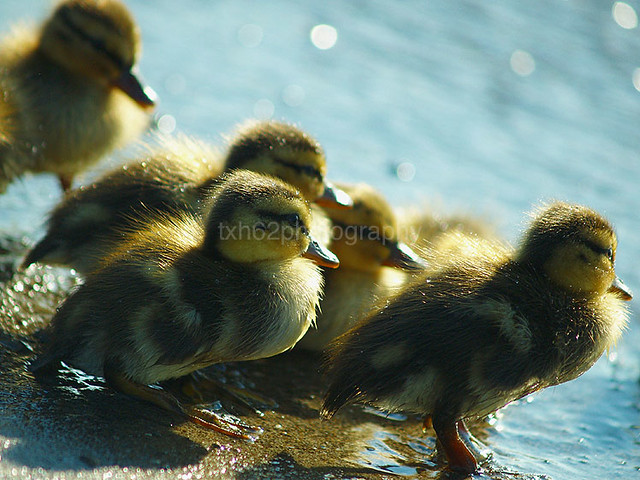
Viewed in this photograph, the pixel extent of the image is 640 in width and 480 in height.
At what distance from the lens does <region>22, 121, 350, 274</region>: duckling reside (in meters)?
3.12

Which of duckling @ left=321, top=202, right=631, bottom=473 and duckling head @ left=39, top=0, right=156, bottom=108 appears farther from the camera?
→ duckling head @ left=39, top=0, right=156, bottom=108

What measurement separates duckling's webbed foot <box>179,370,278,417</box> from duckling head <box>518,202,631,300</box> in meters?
1.03

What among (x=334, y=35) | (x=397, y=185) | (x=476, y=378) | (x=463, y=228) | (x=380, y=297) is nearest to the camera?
(x=476, y=378)

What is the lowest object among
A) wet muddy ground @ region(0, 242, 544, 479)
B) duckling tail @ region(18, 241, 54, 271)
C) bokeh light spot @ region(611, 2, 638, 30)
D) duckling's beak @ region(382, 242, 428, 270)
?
wet muddy ground @ region(0, 242, 544, 479)

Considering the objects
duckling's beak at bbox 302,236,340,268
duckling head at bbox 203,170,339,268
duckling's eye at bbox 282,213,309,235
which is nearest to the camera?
duckling head at bbox 203,170,339,268

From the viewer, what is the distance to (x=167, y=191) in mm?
3193

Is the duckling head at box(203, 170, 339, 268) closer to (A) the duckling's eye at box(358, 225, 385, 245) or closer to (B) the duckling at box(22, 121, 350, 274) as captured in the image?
(B) the duckling at box(22, 121, 350, 274)

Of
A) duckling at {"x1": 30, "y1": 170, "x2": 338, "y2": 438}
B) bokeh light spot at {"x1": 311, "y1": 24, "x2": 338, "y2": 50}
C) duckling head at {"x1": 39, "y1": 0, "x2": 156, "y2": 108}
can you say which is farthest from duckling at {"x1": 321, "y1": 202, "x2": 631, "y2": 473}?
bokeh light spot at {"x1": 311, "y1": 24, "x2": 338, "y2": 50}

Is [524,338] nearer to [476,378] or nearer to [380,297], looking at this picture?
[476,378]

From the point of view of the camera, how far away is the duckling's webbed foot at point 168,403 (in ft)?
8.41

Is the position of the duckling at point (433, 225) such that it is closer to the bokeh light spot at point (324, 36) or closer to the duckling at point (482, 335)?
the duckling at point (482, 335)

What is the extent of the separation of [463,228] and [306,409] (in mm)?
1557

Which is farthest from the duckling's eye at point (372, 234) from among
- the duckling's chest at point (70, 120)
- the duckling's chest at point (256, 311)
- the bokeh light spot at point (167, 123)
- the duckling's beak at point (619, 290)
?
the bokeh light spot at point (167, 123)

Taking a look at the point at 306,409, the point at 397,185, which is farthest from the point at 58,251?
the point at 397,185
